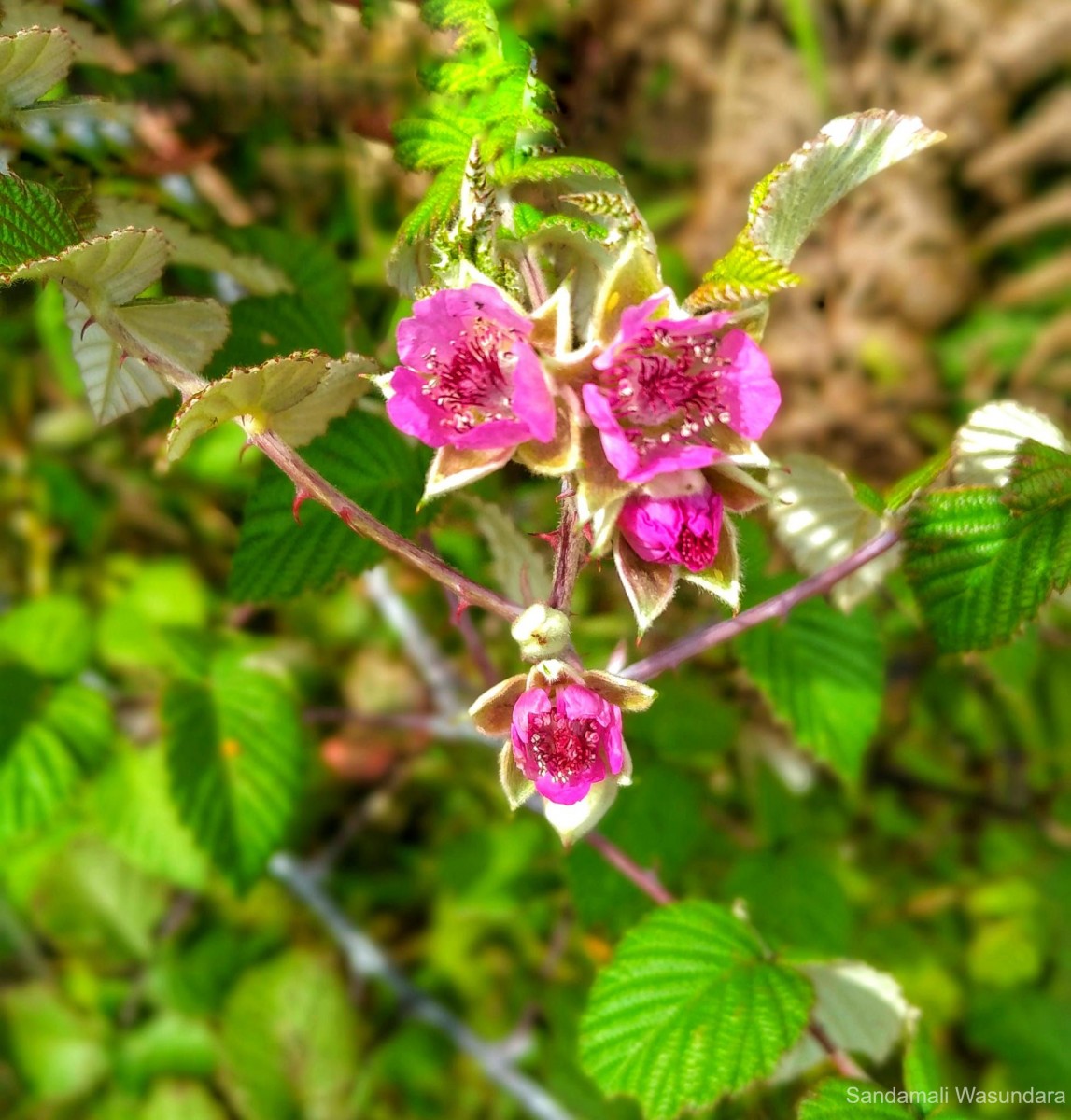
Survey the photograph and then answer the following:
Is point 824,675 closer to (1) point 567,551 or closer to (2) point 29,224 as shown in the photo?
(1) point 567,551

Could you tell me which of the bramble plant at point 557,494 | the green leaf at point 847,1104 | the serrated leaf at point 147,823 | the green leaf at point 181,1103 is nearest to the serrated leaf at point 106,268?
the bramble plant at point 557,494

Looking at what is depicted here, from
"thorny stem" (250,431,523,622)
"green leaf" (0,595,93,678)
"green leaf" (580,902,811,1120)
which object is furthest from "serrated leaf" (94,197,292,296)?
"green leaf" (580,902,811,1120)

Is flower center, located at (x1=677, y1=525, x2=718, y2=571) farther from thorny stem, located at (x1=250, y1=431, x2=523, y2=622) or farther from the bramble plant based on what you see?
thorny stem, located at (x1=250, y1=431, x2=523, y2=622)

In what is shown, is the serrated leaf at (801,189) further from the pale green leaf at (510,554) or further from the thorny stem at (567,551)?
the pale green leaf at (510,554)

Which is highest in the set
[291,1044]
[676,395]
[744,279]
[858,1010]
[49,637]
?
[744,279]

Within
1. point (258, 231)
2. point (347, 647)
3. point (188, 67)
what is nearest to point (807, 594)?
point (258, 231)

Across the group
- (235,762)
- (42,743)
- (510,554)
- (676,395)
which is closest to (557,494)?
(510,554)
